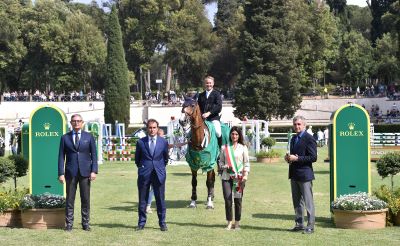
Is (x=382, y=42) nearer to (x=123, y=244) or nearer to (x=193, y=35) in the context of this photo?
(x=193, y=35)

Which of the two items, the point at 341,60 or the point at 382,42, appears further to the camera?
the point at 341,60

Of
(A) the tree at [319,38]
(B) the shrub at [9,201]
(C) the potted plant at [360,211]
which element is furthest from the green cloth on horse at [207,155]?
(A) the tree at [319,38]

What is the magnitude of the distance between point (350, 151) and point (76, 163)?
187 inches

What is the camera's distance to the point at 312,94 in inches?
2803

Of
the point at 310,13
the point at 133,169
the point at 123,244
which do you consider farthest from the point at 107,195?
the point at 310,13

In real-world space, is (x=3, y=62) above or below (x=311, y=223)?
above

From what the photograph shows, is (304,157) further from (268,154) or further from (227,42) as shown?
(227,42)

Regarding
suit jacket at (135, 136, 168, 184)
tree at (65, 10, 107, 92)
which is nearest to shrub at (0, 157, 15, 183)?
suit jacket at (135, 136, 168, 184)

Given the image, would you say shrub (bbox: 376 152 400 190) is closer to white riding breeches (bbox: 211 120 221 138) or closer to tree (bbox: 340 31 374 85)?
white riding breeches (bbox: 211 120 221 138)

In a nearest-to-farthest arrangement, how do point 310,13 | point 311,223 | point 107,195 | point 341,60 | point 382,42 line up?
point 311,223 → point 107,195 → point 310,13 → point 382,42 → point 341,60

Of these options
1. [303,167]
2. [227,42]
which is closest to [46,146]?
[303,167]

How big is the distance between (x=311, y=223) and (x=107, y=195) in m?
7.18

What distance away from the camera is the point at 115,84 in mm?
54656

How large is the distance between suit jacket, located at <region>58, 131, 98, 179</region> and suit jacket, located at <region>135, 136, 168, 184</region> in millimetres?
752
